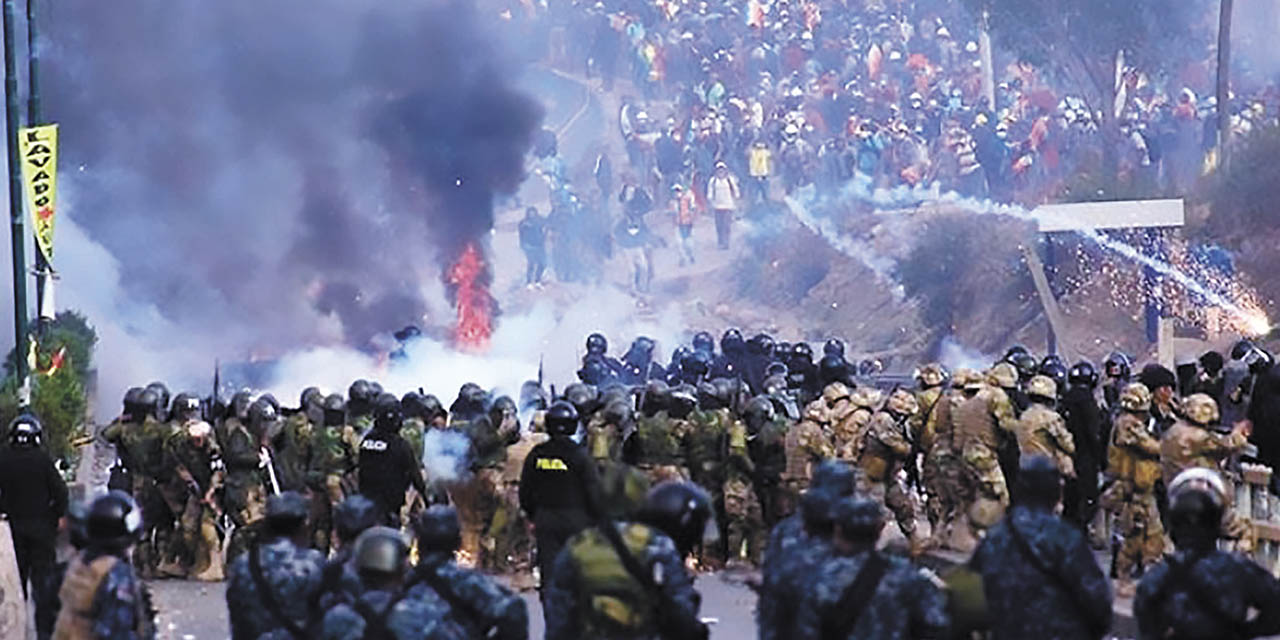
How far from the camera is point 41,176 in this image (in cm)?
2266

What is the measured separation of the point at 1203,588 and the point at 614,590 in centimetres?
196

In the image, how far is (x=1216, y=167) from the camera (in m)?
38.8

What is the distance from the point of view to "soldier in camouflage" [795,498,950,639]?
877cm

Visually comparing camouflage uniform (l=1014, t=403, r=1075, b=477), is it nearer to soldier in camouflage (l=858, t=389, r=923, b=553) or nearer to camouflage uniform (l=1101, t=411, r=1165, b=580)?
camouflage uniform (l=1101, t=411, r=1165, b=580)

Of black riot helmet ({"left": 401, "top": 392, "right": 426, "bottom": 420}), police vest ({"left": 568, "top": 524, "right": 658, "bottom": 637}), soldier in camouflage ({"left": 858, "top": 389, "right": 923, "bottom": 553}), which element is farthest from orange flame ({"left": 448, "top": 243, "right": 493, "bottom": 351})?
police vest ({"left": 568, "top": 524, "right": 658, "bottom": 637})

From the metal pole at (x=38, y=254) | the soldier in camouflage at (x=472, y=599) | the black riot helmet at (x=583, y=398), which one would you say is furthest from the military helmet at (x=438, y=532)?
the metal pole at (x=38, y=254)

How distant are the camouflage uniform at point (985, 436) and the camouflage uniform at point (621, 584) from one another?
837 cm

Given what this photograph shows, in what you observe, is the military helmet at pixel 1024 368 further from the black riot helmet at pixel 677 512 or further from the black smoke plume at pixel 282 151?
the black smoke plume at pixel 282 151

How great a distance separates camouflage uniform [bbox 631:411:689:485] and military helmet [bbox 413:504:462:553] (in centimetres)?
772

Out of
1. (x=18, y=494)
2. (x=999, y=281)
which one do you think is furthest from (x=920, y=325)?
(x=18, y=494)

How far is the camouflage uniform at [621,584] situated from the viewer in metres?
8.81

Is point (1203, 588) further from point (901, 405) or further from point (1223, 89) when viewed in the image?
point (1223, 89)

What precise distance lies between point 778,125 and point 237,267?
9852 millimetres

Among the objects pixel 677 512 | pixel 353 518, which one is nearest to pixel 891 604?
pixel 677 512
